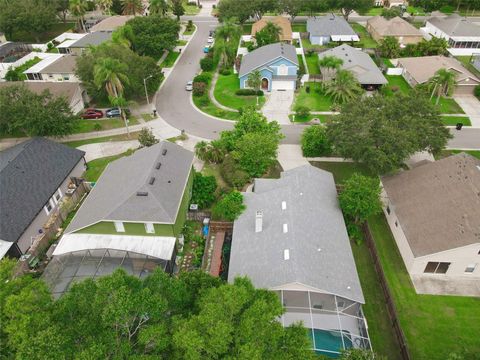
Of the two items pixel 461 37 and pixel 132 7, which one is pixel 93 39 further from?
pixel 461 37

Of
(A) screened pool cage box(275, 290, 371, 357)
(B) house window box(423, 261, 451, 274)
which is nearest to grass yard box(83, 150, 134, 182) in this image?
(A) screened pool cage box(275, 290, 371, 357)

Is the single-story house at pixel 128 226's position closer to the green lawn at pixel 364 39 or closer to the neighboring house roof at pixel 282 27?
the neighboring house roof at pixel 282 27

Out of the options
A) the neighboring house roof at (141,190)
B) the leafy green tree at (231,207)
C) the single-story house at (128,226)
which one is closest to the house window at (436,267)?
the leafy green tree at (231,207)

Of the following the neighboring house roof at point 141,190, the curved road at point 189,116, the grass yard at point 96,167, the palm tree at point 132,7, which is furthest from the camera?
the palm tree at point 132,7

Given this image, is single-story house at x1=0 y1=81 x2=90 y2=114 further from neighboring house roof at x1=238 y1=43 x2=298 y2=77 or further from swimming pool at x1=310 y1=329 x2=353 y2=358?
swimming pool at x1=310 y1=329 x2=353 y2=358

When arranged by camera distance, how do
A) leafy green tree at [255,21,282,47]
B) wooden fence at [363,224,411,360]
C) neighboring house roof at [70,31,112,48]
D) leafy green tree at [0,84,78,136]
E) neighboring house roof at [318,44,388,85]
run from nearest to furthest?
wooden fence at [363,224,411,360] → leafy green tree at [0,84,78,136] → neighboring house roof at [318,44,388,85] → neighboring house roof at [70,31,112,48] → leafy green tree at [255,21,282,47]
